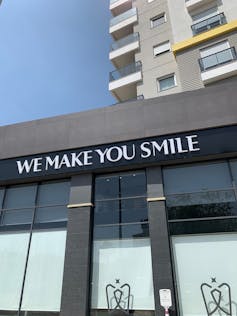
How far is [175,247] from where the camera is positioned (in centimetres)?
Result: 841

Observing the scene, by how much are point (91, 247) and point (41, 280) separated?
6.62 feet

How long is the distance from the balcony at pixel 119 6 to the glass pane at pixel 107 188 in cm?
2109

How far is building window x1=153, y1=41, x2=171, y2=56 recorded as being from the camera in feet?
66.9

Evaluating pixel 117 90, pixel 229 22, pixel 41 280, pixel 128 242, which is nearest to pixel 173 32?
pixel 229 22

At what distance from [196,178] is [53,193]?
5.36m

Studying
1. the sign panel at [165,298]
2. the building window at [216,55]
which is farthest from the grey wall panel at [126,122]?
the building window at [216,55]

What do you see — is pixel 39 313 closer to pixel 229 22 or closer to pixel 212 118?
pixel 212 118

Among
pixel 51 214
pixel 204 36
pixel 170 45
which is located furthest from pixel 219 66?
pixel 51 214

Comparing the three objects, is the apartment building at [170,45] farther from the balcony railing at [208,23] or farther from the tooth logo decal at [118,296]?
the tooth logo decal at [118,296]

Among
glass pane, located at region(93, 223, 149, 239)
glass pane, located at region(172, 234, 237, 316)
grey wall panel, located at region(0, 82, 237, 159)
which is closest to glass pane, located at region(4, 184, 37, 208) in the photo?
grey wall panel, located at region(0, 82, 237, 159)

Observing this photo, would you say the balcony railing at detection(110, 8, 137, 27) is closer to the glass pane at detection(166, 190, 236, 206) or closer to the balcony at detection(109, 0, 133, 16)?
the balcony at detection(109, 0, 133, 16)

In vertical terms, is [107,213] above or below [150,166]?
below

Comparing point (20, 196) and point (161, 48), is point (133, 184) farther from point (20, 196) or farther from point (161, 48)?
point (161, 48)

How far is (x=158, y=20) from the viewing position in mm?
22344
